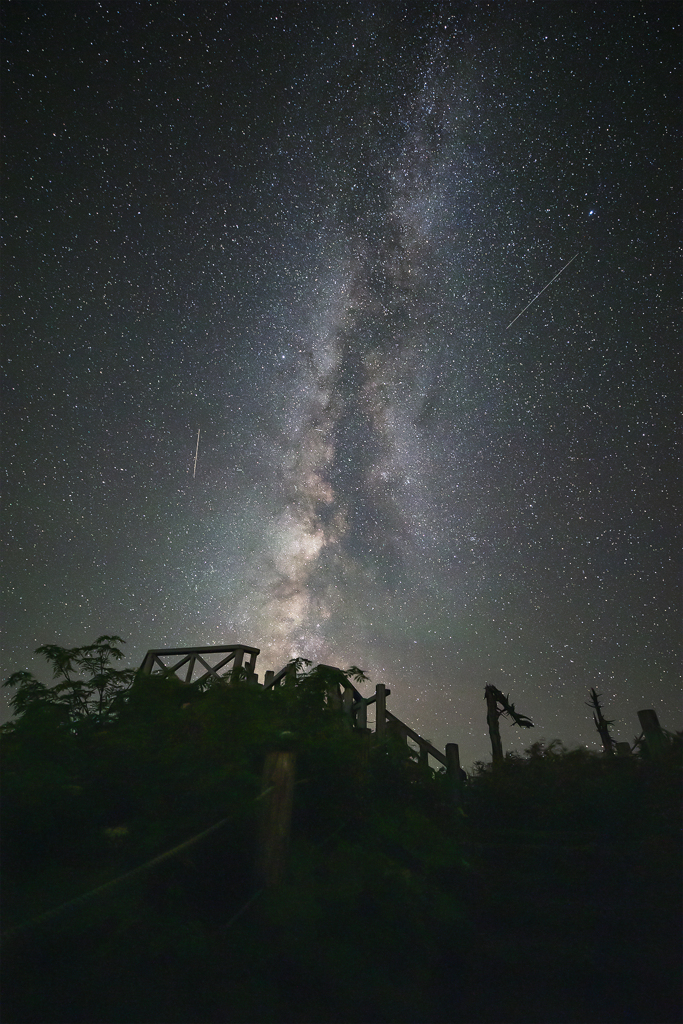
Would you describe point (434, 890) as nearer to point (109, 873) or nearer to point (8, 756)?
point (109, 873)

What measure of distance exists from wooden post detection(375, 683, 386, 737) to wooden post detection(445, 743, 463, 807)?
1517 mm

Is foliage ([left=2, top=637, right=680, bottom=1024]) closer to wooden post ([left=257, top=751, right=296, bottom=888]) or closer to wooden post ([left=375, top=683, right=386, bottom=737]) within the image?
wooden post ([left=257, top=751, right=296, bottom=888])

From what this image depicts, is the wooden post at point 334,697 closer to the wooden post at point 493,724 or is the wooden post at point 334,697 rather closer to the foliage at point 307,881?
the foliage at point 307,881

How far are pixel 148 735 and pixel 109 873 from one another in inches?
73.7

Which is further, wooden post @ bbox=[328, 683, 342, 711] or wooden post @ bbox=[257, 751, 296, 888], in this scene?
wooden post @ bbox=[328, 683, 342, 711]

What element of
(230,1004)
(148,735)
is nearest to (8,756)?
(148,735)

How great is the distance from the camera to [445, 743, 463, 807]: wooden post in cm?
968

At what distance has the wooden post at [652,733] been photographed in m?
9.17

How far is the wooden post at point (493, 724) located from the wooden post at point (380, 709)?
9.06ft

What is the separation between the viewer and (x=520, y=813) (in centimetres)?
893

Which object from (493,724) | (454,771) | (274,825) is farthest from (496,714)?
(274,825)

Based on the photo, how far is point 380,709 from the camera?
425 inches

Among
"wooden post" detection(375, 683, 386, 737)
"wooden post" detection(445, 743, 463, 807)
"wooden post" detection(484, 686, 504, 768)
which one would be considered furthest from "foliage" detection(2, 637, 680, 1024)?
"wooden post" detection(484, 686, 504, 768)

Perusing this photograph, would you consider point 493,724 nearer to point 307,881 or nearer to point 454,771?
point 454,771
